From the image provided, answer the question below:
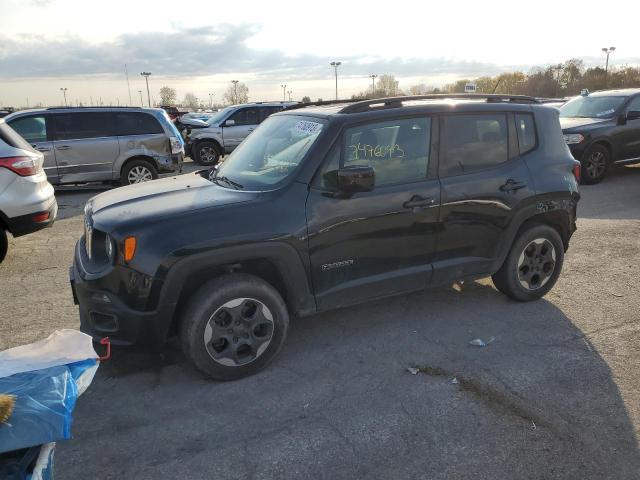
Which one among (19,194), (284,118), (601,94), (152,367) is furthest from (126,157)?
(601,94)

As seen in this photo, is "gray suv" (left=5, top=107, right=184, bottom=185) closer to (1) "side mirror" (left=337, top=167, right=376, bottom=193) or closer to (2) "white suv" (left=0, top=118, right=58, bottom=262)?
(2) "white suv" (left=0, top=118, right=58, bottom=262)

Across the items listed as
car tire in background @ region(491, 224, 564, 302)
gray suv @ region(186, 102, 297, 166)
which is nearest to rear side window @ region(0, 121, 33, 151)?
car tire in background @ region(491, 224, 564, 302)

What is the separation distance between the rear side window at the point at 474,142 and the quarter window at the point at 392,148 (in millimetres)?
205

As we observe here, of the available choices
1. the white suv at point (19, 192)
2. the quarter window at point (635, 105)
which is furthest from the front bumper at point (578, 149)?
the white suv at point (19, 192)

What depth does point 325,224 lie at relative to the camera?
3.62m

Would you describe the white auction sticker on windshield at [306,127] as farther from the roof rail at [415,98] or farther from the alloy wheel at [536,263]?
the alloy wheel at [536,263]

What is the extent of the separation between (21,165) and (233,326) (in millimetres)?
4046

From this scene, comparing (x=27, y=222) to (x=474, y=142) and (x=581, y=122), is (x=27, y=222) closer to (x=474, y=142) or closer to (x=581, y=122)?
(x=474, y=142)

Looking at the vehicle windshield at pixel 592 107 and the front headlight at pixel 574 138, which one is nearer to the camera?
the front headlight at pixel 574 138

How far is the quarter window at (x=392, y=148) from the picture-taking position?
3814 mm

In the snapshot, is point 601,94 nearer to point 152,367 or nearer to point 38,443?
point 152,367

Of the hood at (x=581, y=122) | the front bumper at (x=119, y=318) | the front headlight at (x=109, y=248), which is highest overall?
the hood at (x=581, y=122)

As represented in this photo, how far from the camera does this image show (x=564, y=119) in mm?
11836

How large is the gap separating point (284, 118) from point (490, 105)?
172cm
